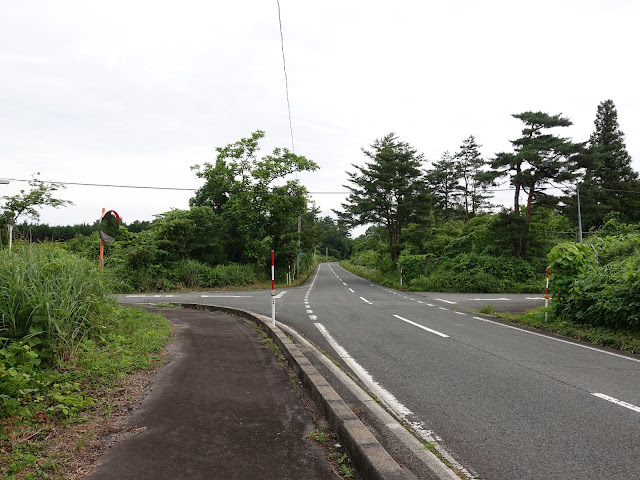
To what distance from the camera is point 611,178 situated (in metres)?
40.8

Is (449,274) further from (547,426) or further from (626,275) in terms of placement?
(547,426)

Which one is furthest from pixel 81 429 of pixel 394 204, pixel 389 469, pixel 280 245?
pixel 394 204

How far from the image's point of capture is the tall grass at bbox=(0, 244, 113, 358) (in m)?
4.19

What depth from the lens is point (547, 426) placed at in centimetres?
339

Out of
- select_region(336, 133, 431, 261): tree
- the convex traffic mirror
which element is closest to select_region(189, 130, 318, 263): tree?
select_region(336, 133, 431, 261): tree

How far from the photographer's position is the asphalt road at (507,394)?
2.84 m

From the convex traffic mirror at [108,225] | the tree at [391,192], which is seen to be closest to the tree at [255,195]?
the tree at [391,192]

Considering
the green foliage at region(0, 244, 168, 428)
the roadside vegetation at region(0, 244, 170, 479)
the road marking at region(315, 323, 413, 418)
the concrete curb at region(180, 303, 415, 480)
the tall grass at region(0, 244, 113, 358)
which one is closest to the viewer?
the concrete curb at region(180, 303, 415, 480)

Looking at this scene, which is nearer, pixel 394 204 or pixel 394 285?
pixel 394 285

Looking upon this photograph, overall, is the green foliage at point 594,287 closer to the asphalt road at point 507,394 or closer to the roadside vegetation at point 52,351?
the asphalt road at point 507,394

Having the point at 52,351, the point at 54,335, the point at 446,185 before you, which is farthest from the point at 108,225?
the point at 446,185

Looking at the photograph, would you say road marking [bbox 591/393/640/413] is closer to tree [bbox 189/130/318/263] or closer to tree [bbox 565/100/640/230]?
tree [bbox 189/130/318/263]

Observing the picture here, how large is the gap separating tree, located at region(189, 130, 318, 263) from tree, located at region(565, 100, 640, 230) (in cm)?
2339

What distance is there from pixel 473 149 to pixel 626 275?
40.2 m
